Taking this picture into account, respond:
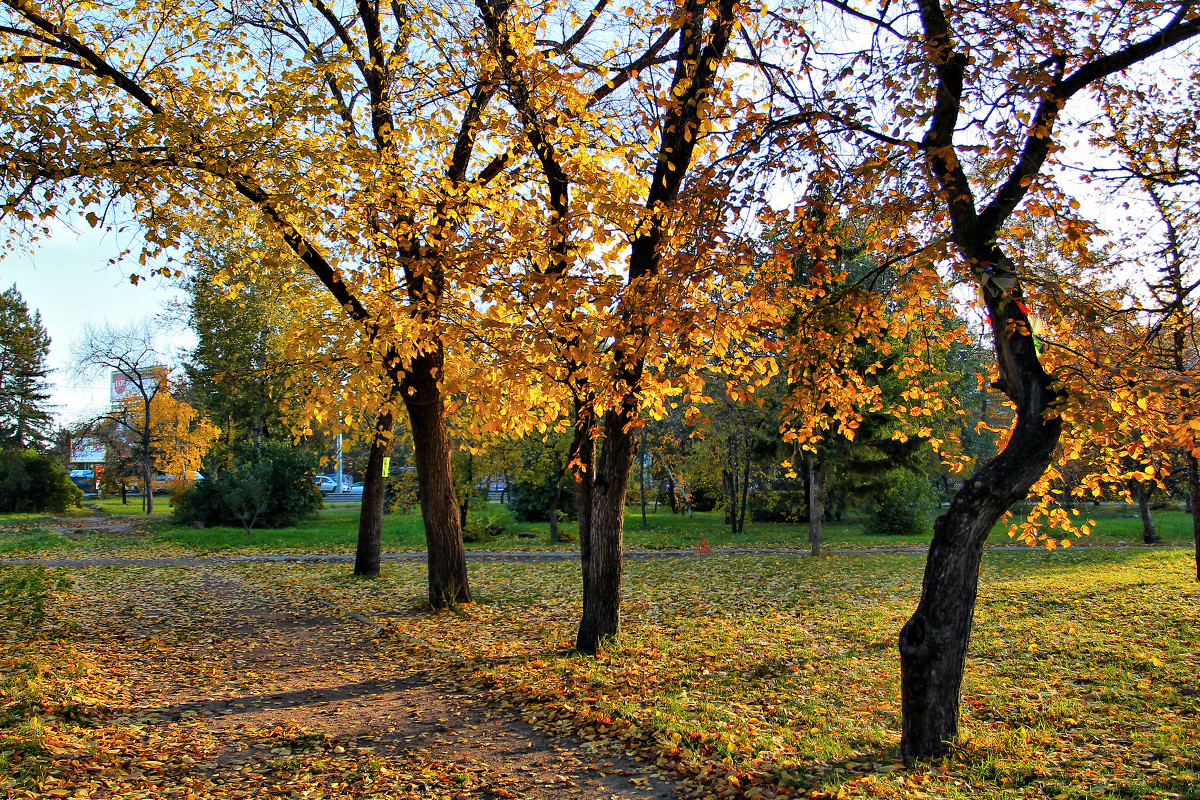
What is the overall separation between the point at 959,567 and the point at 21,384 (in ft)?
160

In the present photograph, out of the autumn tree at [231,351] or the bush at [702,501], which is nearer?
the autumn tree at [231,351]

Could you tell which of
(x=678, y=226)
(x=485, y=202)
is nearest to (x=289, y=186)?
(x=485, y=202)

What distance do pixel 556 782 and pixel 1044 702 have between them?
3.95 metres

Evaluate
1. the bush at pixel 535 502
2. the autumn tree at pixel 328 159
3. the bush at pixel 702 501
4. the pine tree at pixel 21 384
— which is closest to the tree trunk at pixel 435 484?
the autumn tree at pixel 328 159

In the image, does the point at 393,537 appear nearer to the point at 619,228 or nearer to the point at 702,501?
the point at 702,501

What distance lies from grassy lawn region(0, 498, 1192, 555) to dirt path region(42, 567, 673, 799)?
11564 mm

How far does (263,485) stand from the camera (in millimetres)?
23531

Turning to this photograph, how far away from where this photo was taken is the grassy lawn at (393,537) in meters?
19.4

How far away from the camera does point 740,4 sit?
18.4 feet

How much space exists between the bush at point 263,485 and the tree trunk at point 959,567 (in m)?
23.4

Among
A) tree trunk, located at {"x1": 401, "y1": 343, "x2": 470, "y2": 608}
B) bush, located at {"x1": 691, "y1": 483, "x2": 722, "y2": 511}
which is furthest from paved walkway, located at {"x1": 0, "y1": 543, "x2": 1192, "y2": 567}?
bush, located at {"x1": 691, "y1": 483, "x2": 722, "y2": 511}

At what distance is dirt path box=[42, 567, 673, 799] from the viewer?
418 centimetres

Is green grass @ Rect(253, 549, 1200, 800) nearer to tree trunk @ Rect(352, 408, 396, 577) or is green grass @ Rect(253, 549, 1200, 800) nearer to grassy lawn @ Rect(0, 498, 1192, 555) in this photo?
tree trunk @ Rect(352, 408, 396, 577)

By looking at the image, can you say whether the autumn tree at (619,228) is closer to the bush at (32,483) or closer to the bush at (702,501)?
the bush at (702,501)
